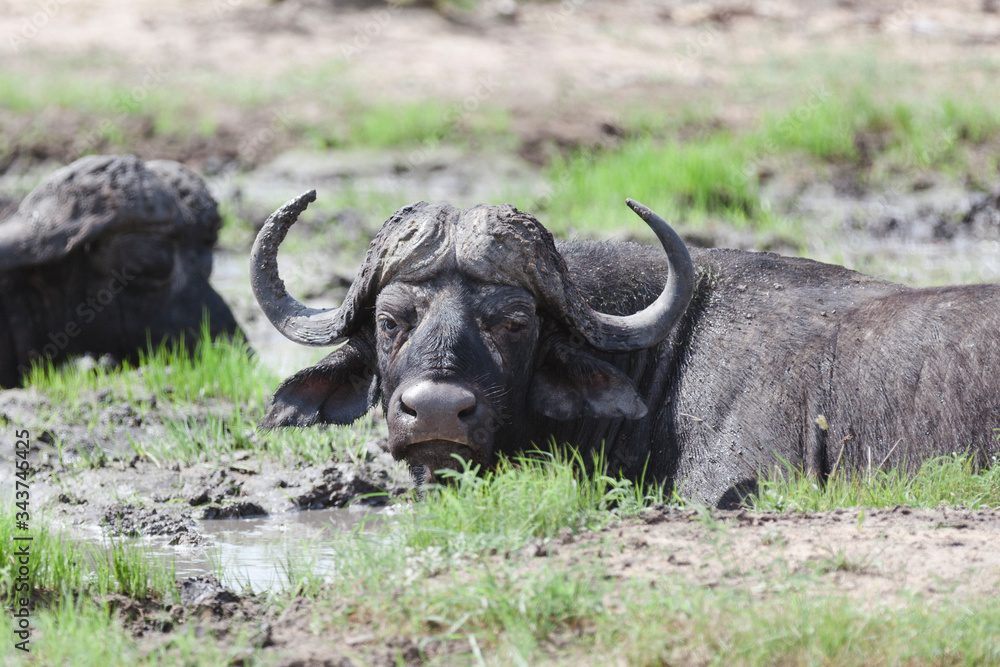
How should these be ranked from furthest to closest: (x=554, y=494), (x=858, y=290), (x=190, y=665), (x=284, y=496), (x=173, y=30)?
(x=173, y=30), (x=284, y=496), (x=858, y=290), (x=554, y=494), (x=190, y=665)

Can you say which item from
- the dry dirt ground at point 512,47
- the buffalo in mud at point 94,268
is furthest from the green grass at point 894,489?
the dry dirt ground at point 512,47

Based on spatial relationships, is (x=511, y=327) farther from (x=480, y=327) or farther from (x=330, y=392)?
(x=330, y=392)

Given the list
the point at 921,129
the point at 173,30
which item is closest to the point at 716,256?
the point at 921,129

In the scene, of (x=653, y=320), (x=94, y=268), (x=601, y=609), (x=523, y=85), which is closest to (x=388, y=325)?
(x=653, y=320)

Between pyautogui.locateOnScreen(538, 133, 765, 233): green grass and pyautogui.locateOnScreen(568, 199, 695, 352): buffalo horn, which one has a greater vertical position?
pyautogui.locateOnScreen(568, 199, 695, 352): buffalo horn

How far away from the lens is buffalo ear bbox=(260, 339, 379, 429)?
5176 millimetres

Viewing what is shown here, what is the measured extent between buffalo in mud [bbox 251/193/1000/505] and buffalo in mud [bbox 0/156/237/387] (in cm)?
260

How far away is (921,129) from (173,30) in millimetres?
12624

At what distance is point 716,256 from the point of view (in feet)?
18.7

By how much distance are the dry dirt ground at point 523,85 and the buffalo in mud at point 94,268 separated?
0.58m

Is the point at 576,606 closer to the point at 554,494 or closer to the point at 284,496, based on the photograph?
the point at 554,494

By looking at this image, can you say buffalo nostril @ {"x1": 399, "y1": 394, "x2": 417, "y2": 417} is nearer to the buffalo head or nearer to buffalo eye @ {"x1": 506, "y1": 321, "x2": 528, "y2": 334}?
the buffalo head

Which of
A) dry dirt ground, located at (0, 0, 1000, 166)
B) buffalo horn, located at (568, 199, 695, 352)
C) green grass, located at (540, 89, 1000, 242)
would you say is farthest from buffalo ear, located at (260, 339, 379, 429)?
dry dirt ground, located at (0, 0, 1000, 166)

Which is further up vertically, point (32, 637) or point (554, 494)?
point (554, 494)
